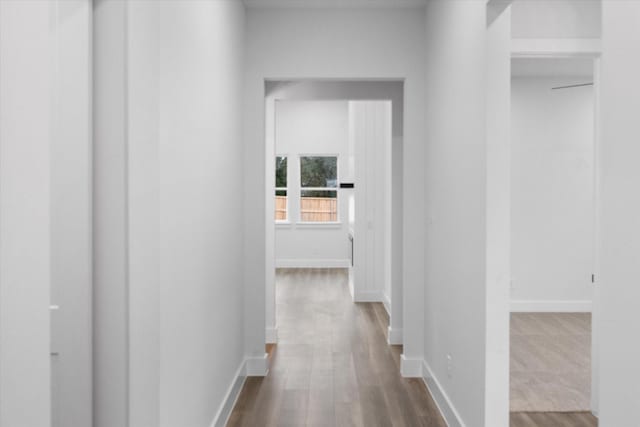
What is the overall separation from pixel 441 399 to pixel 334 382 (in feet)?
2.86

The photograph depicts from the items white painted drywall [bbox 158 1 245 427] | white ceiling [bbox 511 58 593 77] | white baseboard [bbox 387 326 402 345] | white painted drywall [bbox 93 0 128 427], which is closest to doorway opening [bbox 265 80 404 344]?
white baseboard [bbox 387 326 402 345]

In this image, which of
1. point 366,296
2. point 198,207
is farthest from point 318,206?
point 198,207

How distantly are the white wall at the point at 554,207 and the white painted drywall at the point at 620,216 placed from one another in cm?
519

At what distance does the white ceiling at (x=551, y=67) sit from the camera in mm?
5699

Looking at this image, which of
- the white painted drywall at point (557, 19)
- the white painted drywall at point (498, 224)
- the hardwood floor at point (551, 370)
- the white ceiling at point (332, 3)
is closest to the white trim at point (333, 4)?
the white ceiling at point (332, 3)

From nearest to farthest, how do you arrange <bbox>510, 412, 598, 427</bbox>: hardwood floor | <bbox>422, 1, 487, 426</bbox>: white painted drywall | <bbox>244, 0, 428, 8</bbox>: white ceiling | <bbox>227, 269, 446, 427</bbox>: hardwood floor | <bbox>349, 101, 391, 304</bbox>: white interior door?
<bbox>422, 1, 487, 426</bbox>: white painted drywall
<bbox>510, 412, 598, 427</bbox>: hardwood floor
<bbox>227, 269, 446, 427</bbox>: hardwood floor
<bbox>244, 0, 428, 8</bbox>: white ceiling
<bbox>349, 101, 391, 304</bbox>: white interior door

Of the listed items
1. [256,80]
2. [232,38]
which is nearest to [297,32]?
[256,80]

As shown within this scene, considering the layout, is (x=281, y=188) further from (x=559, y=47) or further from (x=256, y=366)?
(x=559, y=47)

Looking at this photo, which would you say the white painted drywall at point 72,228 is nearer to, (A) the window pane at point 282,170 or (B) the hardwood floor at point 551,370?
(B) the hardwood floor at point 551,370

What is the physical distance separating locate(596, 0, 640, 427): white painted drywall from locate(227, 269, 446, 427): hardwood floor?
6.76ft

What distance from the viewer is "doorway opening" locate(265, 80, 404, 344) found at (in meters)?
5.01

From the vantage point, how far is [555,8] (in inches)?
150

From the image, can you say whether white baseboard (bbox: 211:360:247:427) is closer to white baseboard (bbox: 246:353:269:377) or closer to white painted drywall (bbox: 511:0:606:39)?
white baseboard (bbox: 246:353:269:377)

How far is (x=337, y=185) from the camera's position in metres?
10.6
